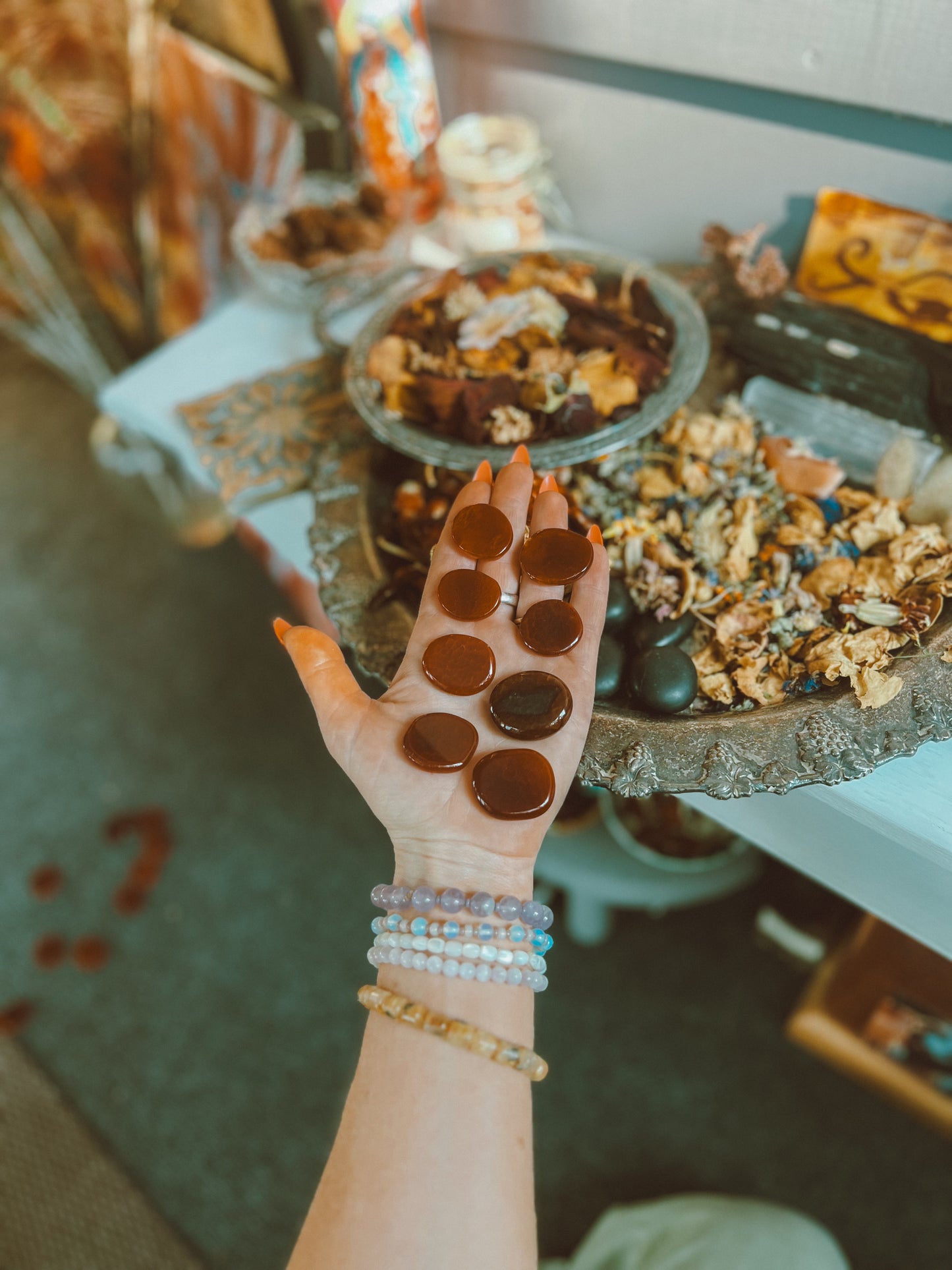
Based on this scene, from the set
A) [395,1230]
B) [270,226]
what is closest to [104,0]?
[270,226]

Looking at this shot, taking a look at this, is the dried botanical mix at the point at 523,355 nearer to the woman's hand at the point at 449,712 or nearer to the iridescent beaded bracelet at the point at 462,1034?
the woman's hand at the point at 449,712

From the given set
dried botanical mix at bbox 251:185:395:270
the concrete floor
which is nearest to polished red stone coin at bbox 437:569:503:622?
dried botanical mix at bbox 251:185:395:270

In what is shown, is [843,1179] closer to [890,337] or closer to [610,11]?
[890,337]

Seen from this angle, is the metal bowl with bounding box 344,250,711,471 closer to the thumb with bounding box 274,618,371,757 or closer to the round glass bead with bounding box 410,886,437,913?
the thumb with bounding box 274,618,371,757

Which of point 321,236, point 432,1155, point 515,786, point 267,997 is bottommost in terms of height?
point 267,997

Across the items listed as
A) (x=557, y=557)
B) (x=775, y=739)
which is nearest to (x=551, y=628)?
(x=557, y=557)

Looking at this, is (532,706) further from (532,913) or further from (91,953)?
(91,953)
